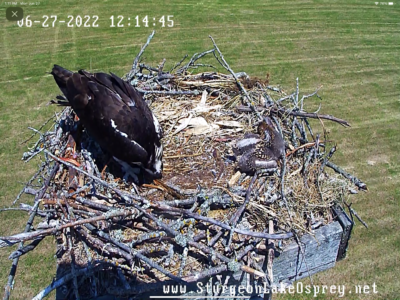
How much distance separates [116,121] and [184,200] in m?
1.14

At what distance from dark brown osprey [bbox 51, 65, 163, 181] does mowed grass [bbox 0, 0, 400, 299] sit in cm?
271

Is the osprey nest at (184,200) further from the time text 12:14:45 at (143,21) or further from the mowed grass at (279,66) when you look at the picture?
the time text 12:14:45 at (143,21)

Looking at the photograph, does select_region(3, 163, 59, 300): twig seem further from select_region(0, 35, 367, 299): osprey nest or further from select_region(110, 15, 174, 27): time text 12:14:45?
select_region(110, 15, 174, 27): time text 12:14:45

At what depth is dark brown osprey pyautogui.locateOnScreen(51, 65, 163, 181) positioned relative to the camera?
13.3 feet

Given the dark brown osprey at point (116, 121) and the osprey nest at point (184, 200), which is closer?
the osprey nest at point (184, 200)

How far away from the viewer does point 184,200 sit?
371 cm

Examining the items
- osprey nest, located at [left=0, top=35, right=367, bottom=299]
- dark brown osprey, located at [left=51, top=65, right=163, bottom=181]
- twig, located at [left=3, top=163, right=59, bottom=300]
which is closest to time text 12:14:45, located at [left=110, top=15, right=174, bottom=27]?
osprey nest, located at [left=0, top=35, right=367, bottom=299]

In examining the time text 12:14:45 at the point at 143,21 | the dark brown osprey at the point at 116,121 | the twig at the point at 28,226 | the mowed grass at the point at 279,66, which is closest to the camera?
the twig at the point at 28,226

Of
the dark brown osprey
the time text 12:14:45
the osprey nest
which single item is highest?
the time text 12:14:45

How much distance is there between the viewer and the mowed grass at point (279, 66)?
19.1ft

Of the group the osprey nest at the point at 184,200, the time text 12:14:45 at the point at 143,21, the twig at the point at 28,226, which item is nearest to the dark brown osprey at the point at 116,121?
the osprey nest at the point at 184,200

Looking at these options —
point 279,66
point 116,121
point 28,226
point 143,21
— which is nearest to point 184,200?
point 116,121

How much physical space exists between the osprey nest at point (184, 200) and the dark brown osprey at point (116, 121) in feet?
0.91

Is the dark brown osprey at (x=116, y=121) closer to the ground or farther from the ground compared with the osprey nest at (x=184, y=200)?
farther from the ground
